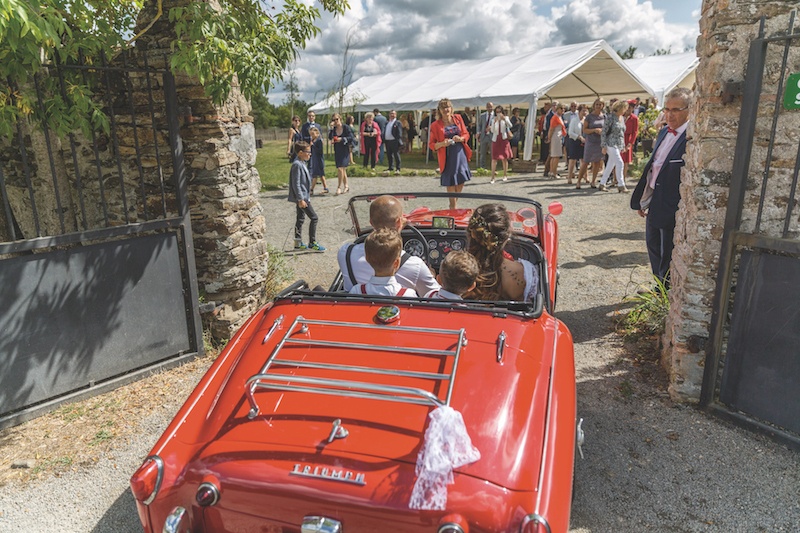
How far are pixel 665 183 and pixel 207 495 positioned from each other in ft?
14.8

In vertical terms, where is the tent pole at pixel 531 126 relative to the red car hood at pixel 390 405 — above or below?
above

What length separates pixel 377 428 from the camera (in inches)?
80.9

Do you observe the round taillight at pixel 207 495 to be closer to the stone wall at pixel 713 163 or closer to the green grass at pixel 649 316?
the stone wall at pixel 713 163

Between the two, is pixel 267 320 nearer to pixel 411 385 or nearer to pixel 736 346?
pixel 411 385

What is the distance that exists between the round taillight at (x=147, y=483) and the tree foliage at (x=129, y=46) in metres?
2.46

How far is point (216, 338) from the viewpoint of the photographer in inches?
199

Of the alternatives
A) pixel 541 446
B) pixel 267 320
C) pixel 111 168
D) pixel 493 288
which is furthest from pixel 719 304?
pixel 111 168

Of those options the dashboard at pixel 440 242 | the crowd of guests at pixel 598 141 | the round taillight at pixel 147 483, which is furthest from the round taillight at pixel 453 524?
the crowd of guests at pixel 598 141

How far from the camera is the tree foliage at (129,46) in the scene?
3.34 metres

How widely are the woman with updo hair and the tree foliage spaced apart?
2140 millimetres

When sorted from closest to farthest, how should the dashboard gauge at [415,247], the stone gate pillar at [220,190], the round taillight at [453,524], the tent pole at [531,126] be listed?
the round taillight at [453,524] < the dashboard gauge at [415,247] < the stone gate pillar at [220,190] < the tent pole at [531,126]

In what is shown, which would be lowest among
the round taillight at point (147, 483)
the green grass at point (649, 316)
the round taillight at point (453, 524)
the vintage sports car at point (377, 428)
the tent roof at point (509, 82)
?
the green grass at point (649, 316)

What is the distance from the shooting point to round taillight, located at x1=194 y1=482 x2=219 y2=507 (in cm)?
191

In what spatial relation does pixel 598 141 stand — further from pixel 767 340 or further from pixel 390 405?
pixel 390 405
